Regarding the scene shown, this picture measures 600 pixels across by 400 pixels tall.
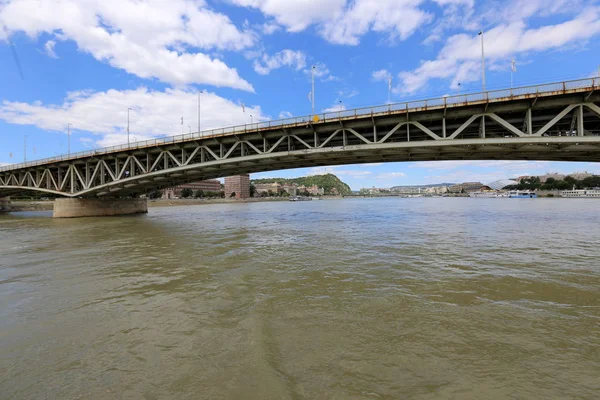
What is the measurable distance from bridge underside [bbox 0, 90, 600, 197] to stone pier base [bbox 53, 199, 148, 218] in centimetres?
146

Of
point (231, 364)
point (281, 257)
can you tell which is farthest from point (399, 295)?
point (281, 257)

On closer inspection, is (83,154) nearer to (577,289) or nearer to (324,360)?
(324,360)

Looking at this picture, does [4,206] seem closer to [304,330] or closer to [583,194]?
[304,330]

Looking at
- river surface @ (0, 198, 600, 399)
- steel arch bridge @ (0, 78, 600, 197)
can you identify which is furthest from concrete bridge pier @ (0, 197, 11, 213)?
river surface @ (0, 198, 600, 399)

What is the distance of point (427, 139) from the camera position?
31156 mm

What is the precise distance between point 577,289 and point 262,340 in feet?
27.5

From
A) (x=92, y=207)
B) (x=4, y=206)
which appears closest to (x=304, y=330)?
(x=92, y=207)

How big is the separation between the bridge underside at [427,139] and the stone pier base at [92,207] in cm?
146

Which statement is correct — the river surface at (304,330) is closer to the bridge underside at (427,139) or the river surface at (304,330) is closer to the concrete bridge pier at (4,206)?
the bridge underside at (427,139)

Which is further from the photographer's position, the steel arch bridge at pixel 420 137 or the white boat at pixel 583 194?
the white boat at pixel 583 194

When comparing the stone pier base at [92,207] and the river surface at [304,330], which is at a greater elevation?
the stone pier base at [92,207]

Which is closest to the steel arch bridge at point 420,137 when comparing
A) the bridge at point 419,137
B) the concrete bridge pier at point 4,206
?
the bridge at point 419,137

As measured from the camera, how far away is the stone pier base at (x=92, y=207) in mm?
40281

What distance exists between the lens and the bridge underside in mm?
20516
